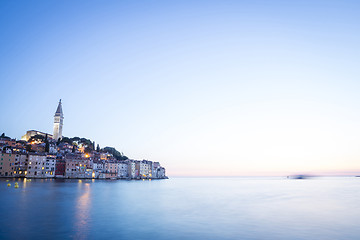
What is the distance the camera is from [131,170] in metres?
144

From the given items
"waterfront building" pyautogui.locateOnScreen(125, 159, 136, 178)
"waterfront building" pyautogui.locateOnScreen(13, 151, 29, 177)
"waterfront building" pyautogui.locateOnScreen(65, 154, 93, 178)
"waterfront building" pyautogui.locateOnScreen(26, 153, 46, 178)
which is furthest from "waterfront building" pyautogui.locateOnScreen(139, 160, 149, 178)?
"waterfront building" pyautogui.locateOnScreen(13, 151, 29, 177)

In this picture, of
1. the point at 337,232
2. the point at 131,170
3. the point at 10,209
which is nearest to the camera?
the point at 337,232

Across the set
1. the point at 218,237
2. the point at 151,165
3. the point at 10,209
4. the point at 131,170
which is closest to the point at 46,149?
the point at 131,170

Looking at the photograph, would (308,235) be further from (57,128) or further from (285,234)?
(57,128)

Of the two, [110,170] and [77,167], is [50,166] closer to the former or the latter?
[77,167]

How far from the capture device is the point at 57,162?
351ft

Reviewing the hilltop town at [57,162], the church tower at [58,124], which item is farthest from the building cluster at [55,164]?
the church tower at [58,124]

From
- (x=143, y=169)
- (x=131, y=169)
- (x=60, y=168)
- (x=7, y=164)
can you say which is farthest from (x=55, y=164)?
(x=143, y=169)

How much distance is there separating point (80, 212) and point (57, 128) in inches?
6005

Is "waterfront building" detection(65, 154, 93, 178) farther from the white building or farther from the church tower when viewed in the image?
the church tower

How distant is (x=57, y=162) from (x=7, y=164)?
1807cm

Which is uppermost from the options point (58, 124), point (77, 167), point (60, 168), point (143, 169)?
point (58, 124)

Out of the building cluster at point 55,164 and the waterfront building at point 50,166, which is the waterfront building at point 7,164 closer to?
the building cluster at point 55,164

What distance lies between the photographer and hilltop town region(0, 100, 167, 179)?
9638cm
